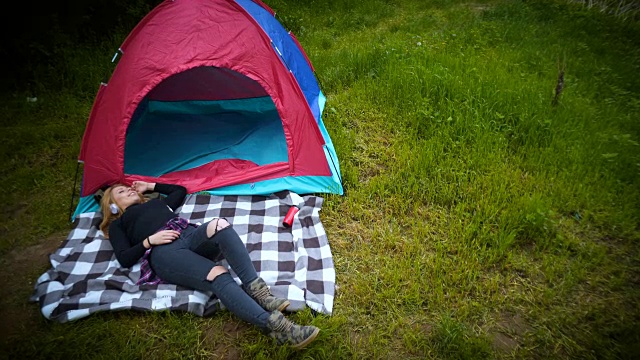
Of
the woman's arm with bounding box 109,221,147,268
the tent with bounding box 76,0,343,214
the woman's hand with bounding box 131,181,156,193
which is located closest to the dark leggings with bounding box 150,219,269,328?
the woman's arm with bounding box 109,221,147,268

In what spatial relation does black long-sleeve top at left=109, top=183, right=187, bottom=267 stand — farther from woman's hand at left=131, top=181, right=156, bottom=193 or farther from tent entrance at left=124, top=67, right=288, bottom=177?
tent entrance at left=124, top=67, right=288, bottom=177

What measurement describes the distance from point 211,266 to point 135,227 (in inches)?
30.2

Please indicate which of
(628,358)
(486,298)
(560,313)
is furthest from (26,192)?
(628,358)

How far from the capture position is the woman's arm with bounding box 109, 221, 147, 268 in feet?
8.28

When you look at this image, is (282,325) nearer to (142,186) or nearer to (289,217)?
(289,217)

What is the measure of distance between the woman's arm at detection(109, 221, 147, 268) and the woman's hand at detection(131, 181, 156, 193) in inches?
16.8

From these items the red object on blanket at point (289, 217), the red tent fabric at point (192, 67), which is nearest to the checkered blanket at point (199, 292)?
the red object on blanket at point (289, 217)

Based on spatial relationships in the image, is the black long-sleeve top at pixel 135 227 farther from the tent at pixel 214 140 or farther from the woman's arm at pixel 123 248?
the tent at pixel 214 140

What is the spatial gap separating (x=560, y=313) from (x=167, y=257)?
8.60ft

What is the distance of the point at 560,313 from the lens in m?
2.30

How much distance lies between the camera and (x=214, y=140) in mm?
4066

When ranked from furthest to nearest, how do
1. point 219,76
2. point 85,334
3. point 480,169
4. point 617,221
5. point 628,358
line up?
point 219,76, point 480,169, point 617,221, point 85,334, point 628,358

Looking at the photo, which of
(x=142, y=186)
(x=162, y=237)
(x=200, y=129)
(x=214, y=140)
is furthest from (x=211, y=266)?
(x=200, y=129)

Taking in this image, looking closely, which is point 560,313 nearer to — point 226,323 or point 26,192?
point 226,323
